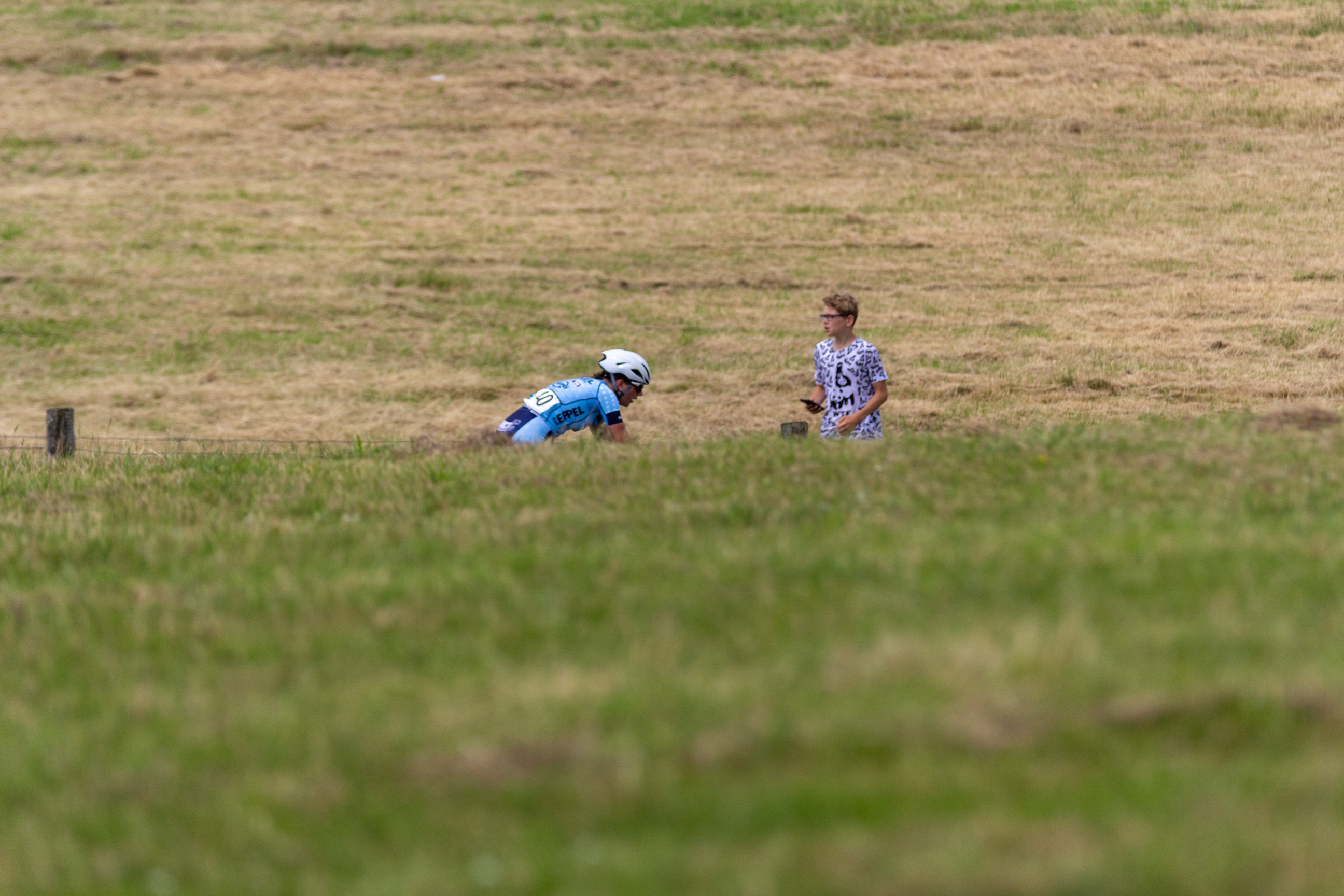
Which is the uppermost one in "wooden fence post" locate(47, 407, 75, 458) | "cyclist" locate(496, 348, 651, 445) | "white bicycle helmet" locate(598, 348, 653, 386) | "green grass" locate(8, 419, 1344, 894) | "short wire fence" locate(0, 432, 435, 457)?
"green grass" locate(8, 419, 1344, 894)

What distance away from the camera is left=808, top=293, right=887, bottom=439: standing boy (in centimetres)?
1251

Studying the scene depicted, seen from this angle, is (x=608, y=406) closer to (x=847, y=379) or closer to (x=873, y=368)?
(x=847, y=379)

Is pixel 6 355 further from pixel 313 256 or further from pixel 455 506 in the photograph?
pixel 455 506

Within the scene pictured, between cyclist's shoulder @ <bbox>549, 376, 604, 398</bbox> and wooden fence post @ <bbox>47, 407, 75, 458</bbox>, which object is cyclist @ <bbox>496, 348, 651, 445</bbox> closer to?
cyclist's shoulder @ <bbox>549, 376, 604, 398</bbox>

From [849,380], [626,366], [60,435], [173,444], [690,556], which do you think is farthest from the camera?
[173,444]

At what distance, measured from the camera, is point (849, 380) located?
41.7 feet

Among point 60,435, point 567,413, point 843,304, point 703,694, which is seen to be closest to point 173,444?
point 60,435

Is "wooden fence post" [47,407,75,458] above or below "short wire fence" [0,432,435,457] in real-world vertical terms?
above

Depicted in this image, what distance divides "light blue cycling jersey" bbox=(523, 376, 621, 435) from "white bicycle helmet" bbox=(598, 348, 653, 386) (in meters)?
0.31

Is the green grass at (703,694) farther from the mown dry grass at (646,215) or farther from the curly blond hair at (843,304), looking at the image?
the mown dry grass at (646,215)

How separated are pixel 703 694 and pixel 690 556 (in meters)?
2.19

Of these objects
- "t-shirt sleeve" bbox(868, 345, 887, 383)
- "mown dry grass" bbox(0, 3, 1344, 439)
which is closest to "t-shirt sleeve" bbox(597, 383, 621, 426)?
"t-shirt sleeve" bbox(868, 345, 887, 383)

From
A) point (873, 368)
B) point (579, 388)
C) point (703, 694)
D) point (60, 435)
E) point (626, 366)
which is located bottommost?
point (60, 435)

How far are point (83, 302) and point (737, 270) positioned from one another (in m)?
11.6
